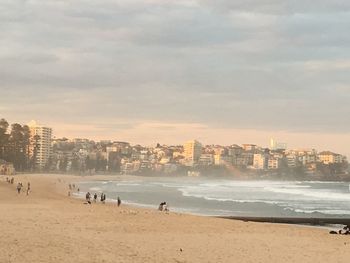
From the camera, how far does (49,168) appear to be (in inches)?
6786

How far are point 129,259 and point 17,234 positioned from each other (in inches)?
178

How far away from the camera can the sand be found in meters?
13.1

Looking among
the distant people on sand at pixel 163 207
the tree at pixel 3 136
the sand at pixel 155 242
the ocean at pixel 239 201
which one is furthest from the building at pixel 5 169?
the sand at pixel 155 242

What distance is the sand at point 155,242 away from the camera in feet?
42.9

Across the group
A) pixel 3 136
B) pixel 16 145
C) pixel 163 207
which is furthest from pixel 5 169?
pixel 163 207

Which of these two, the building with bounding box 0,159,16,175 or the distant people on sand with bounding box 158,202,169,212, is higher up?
the building with bounding box 0,159,16,175

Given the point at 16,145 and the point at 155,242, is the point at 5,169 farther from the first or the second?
the point at 155,242

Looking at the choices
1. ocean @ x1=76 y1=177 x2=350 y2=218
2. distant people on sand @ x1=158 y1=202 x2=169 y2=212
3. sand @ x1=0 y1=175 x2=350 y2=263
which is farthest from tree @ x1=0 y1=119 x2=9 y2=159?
sand @ x1=0 y1=175 x2=350 y2=263

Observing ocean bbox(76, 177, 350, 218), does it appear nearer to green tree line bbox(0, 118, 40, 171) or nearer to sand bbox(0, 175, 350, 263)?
sand bbox(0, 175, 350, 263)

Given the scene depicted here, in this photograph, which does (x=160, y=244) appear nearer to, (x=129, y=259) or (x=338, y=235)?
(x=129, y=259)

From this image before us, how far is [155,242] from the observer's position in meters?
16.4

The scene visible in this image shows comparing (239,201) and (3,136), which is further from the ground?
(3,136)

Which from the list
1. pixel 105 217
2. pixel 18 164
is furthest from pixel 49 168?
pixel 105 217

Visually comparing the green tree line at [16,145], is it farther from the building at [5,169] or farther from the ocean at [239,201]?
the ocean at [239,201]
